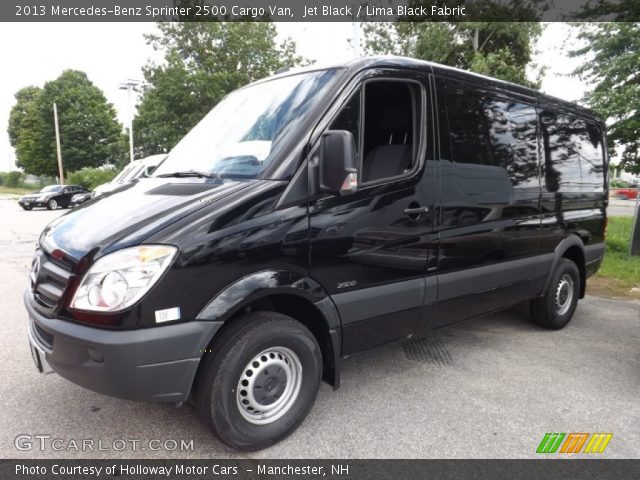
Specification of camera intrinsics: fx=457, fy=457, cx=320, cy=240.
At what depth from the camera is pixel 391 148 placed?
134 inches

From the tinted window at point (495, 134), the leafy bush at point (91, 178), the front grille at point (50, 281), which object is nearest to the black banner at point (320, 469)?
the front grille at point (50, 281)

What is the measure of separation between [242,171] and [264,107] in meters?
0.64

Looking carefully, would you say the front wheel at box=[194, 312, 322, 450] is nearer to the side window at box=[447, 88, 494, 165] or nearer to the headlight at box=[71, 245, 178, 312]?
the headlight at box=[71, 245, 178, 312]

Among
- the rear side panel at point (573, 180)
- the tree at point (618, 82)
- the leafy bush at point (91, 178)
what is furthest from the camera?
the leafy bush at point (91, 178)

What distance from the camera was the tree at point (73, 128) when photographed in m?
44.7

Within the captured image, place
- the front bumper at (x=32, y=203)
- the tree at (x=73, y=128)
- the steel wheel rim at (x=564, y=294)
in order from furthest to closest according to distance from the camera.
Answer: the tree at (x=73, y=128)
the front bumper at (x=32, y=203)
the steel wheel rim at (x=564, y=294)

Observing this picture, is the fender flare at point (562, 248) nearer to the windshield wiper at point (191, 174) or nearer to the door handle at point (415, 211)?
the door handle at point (415, 211)

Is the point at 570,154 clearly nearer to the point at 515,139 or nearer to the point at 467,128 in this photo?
the point at 515,139

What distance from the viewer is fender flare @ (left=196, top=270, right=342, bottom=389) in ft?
7.95

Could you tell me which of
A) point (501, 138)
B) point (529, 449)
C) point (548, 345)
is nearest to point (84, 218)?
point (529, 449)

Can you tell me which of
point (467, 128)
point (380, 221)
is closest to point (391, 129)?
point (467, 128)

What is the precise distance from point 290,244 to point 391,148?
125 centimetres

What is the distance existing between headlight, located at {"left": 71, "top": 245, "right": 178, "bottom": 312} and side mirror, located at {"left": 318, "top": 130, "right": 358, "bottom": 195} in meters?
0.94

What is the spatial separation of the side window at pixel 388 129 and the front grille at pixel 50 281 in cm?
185
